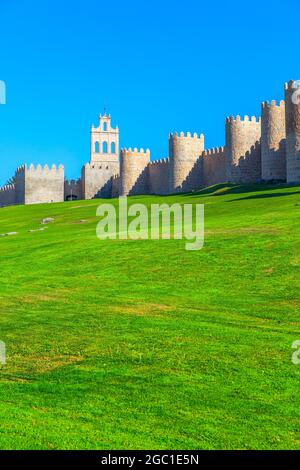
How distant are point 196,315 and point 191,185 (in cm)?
6801

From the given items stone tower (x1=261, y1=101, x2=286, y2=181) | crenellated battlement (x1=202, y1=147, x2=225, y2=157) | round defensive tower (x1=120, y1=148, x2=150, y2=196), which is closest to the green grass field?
stone tower (x1=261, y1=101, x2=286, y2=181)

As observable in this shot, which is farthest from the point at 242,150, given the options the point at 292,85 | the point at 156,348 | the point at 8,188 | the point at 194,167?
the point at 156,348

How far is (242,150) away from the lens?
73.8 m

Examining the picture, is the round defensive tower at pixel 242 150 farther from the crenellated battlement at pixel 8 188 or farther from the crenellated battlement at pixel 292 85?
the crenellated battlement at pixel 8 188

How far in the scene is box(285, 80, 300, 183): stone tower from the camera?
2227 inches

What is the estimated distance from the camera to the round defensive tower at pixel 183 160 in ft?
276

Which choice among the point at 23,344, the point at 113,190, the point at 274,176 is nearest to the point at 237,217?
the point at 23,344

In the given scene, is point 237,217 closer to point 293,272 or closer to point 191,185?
point 293,272

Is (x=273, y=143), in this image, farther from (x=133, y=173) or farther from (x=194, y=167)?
(x=133, y=173)

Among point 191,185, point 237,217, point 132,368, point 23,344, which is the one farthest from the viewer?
point 191,185

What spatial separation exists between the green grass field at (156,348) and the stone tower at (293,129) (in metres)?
31.6

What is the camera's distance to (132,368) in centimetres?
1236

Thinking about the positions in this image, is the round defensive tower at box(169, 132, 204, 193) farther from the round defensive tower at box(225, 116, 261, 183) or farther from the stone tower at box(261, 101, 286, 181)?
the stone tower at box(261, 101, 286, 181)

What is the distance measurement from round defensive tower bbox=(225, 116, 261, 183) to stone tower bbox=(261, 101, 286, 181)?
5.64 metres
